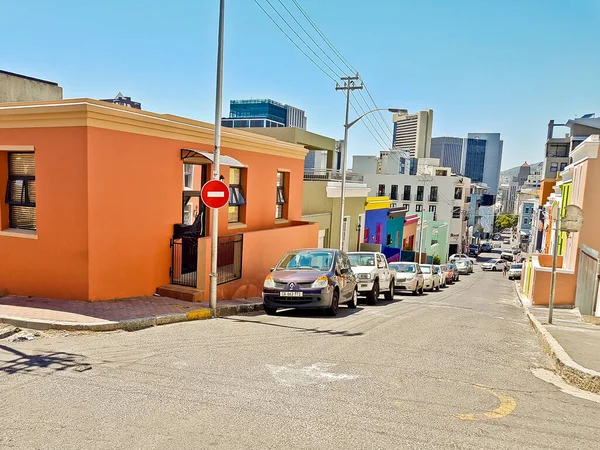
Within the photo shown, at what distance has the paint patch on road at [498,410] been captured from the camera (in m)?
4.85

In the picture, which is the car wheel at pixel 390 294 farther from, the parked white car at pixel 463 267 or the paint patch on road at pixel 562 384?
the parked white car at pixel 463 267

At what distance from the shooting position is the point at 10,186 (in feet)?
34.6

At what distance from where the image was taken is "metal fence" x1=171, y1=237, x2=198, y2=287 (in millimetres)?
11859

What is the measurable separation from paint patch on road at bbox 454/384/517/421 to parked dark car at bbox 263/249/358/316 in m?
5.78

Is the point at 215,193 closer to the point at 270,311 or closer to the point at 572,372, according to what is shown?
the point at 270,311

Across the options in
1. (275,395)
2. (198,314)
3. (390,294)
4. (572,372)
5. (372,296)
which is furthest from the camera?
(390,294)

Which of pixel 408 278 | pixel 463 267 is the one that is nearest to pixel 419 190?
pixel 463 267

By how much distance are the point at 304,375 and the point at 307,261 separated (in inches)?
260

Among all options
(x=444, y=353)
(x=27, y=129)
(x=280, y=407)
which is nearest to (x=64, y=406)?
(x=280, y=407)

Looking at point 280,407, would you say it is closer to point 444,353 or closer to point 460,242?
point 444,353

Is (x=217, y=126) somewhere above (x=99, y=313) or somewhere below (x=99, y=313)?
above

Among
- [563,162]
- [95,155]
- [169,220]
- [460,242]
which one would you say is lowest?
[460,242]

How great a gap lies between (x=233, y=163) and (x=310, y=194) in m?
9.77

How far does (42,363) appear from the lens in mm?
6141
